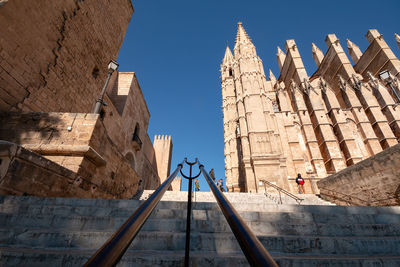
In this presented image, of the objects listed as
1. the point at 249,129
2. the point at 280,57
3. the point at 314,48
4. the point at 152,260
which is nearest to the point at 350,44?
the point at 314,48

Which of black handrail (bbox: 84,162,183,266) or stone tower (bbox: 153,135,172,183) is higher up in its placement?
stone tower (bbox: 153,135,172,183)

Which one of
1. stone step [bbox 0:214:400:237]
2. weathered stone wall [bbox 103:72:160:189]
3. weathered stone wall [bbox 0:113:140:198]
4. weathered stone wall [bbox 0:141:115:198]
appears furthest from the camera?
weathered stone wall [bbox 103:72:160:189]

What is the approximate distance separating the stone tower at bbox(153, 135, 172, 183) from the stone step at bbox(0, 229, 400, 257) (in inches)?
900

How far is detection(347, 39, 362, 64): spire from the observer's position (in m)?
23.5

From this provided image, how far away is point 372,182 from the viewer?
616 cm

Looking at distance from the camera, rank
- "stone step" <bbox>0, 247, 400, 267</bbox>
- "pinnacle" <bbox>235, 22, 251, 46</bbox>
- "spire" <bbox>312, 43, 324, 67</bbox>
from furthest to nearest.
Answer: "spire" <bbox>312, 43, 324, 67</bbox> < "pinnacle" <bbox>235, 22, 251, 46</bbox> < "stone step" <bbox>0, 247, 400, 267</bbox>

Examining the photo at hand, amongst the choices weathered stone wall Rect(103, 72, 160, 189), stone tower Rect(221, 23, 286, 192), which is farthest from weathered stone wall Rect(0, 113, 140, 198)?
stone tower Rect(221, 23, 286, 192)

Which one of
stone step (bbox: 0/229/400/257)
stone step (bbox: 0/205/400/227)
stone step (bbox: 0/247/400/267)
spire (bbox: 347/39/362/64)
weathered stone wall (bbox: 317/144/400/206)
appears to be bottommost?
stone step (bbox: 0/247/400/267)

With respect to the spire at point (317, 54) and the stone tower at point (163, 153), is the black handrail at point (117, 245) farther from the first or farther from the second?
the spire at point (317, 54)

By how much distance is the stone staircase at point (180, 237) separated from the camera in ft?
5.44

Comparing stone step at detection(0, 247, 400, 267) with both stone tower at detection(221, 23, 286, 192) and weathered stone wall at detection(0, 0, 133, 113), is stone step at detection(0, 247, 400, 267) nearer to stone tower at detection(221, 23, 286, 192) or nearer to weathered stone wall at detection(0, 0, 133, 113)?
weathered stone wall at detection(0, 0, 133, 113)

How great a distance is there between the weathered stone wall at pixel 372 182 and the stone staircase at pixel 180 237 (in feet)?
12.1

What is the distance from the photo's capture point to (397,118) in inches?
664

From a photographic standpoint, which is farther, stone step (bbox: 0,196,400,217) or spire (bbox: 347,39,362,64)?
spire (bbox: 347,39,362,64)
